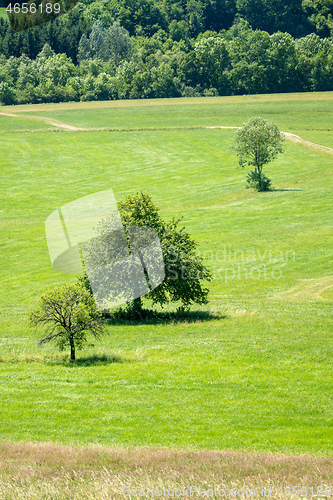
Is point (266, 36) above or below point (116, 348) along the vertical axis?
above

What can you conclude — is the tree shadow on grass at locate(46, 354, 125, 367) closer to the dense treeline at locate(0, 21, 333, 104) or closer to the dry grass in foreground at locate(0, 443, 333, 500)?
the dry grass in foreground at locate(0, 443, 333, 500)

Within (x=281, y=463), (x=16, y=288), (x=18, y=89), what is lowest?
(x=16, y=288)

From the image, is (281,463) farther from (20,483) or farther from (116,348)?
(116,348)

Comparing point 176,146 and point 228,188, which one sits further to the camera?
point 176,146

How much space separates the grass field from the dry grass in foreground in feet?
7.02

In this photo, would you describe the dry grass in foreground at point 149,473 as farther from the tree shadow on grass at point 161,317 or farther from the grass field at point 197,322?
the tree shadow on grass at point 161,317

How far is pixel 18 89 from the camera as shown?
19312cm

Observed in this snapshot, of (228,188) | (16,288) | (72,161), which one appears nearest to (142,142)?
(72,161)

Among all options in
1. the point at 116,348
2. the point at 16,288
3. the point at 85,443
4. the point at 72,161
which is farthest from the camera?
the point at 72,161

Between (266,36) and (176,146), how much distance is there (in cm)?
9238

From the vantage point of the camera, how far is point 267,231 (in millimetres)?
65812

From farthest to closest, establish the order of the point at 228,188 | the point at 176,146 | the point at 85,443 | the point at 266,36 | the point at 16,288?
the point at 266,36, the point at 176,146, the point at 228,188, the point at 16,288, the point at 85,443

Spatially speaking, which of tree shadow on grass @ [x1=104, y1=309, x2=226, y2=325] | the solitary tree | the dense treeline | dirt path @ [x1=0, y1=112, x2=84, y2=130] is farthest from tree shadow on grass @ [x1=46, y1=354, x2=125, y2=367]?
the dense treeline

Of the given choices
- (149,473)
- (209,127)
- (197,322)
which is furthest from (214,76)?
(149,473)
